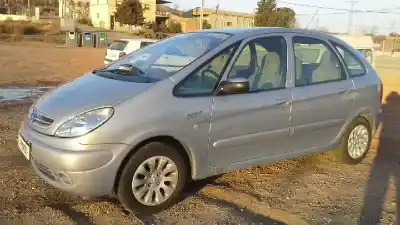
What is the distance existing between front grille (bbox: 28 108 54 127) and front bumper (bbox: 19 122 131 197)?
112mm

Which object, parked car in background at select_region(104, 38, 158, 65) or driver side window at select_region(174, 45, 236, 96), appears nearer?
driver side window at select_region(174, 45, 236, 96)

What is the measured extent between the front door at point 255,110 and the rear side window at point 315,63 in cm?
22

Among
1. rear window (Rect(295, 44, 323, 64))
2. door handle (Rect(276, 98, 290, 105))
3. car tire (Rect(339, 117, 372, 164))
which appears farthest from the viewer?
car tire (Rect(339, 117, 372, 164))

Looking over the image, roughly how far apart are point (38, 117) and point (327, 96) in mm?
3111

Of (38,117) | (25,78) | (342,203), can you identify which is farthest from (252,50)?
(25,78)

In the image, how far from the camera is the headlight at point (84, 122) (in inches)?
140

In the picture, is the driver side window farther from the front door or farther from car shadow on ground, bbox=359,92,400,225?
car shadow on ground, bbox=359,92,400,225

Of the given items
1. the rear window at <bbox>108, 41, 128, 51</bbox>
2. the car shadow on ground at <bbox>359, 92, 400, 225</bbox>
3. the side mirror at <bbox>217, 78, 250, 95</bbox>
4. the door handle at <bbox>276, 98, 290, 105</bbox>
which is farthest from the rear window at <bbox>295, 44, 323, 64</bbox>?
the rear window at <bbox>108, 41, 128, 51</bbox>

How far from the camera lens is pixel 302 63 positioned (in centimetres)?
496

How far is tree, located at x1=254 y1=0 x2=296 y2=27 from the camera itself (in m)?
53.8

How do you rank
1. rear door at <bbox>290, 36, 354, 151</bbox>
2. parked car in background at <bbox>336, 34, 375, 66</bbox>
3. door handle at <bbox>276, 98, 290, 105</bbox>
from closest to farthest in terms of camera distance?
door handle at <bbox>276, 98, 290, 105</bbox>, rear door at <bbox>290, 36, 354, 151</bbox>, parked car in background at <bbox>336, 34, 375, 66</bbox>

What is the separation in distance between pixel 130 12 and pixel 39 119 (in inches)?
2491

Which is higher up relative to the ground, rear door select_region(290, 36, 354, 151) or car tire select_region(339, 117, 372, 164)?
rear door select_region(290, 36, 354, 151)

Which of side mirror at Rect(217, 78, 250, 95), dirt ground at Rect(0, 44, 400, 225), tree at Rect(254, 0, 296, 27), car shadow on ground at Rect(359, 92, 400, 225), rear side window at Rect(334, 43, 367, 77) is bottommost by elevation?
car shadow on ground at Rect(359, 92, 400, 225)
